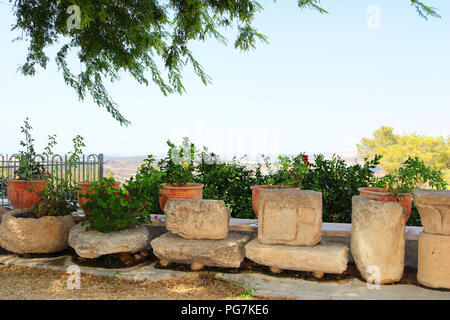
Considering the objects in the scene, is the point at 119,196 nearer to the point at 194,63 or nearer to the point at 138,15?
the point at 138,15

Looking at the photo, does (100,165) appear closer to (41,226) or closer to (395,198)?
(41,226)

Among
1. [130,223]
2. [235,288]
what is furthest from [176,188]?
[235,288]

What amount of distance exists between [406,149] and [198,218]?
66.4 feet

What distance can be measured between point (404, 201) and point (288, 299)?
1674 millimetres

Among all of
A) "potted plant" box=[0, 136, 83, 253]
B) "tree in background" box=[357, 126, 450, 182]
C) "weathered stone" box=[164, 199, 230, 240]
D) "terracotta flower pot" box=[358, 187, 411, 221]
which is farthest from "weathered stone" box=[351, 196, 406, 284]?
"tree in background" box=[357, 126, 450, 182]

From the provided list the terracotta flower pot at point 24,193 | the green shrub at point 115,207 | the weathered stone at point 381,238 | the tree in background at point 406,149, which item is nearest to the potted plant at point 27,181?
the terracotta flower pot at point 24,193

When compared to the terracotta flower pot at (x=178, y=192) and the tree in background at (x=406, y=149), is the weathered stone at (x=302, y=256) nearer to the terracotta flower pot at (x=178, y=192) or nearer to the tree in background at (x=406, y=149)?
the terracotta flower pot at (x=178, y=192)

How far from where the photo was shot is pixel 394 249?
3566 mm

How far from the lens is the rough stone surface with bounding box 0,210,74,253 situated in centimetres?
437

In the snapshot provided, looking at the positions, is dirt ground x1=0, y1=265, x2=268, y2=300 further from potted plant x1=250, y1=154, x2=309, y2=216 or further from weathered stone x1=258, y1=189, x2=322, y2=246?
potted plant x1=250, y1=154, x2=309, y2=216

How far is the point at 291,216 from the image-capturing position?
3.75m

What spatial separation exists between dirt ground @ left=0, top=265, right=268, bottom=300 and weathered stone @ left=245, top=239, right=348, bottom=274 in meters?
0.39

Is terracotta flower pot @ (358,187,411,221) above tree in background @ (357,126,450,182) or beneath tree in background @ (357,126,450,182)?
beneath

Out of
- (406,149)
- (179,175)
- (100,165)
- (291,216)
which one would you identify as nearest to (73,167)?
(100,165)
